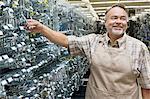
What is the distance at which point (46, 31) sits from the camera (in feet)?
8.77

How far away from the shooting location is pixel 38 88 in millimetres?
3633

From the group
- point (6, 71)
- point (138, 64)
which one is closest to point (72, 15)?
point (6, 71)

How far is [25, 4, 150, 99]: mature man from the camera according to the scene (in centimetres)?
269

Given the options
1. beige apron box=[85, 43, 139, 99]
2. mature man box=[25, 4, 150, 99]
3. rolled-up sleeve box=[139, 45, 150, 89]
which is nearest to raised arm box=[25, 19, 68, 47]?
mature man box=[25, 4, 150, 99]

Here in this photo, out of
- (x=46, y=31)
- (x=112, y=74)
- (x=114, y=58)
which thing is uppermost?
(x=46, y=31)

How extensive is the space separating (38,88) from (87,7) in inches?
218

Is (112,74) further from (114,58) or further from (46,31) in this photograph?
(46,31)

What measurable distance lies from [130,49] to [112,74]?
232 millimetres

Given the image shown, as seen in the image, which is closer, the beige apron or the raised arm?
the raised arm

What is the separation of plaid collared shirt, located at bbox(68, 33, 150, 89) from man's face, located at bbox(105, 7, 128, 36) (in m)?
0.08

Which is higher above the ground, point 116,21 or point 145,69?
point 116,21

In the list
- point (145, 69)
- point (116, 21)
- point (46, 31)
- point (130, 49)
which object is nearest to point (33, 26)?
point (46, 31)

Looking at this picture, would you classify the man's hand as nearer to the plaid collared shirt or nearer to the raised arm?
the raised arm

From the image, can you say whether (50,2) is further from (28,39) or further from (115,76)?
(115,76)
